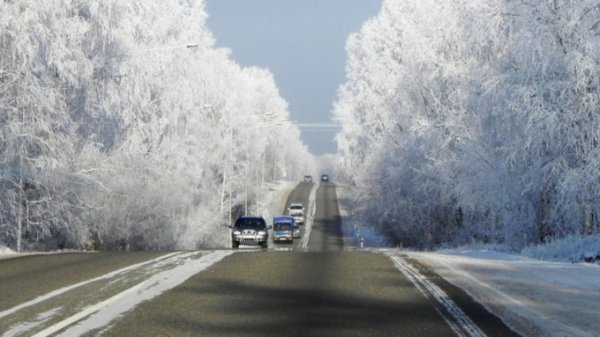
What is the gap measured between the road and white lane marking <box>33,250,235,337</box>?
12mm

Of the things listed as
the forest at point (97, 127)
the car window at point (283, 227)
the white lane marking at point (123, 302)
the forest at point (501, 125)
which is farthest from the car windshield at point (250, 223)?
the car window at point (283, 227)

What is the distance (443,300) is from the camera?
12664 mm

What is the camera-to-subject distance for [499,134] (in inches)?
1230

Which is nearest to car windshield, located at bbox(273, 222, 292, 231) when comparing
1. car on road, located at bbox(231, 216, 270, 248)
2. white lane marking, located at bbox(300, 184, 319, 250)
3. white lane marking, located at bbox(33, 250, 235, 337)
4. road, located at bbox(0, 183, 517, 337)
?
white lane marking, located at bbox(300, 184, 319, 250)

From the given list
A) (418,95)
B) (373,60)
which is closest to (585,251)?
(418,95)

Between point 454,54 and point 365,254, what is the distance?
962 inches

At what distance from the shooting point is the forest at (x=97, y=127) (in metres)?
30.3

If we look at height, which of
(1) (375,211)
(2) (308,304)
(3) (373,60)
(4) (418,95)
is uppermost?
(3) (373,60)

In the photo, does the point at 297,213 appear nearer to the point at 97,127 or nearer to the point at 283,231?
the point at 283,231

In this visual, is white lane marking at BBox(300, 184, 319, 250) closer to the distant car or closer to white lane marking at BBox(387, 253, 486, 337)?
the distant car

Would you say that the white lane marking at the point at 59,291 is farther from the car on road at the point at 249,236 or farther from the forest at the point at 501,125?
the car on road at the point at 249,236

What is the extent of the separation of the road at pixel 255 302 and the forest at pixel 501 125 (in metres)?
10.8

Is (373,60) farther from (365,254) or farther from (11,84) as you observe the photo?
(365,254)

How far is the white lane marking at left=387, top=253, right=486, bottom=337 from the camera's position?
995 cm
